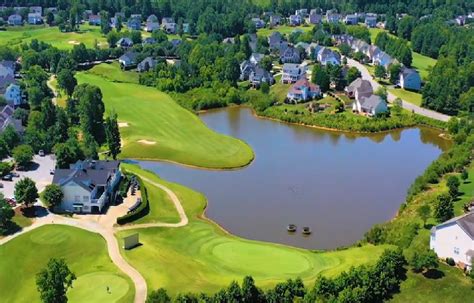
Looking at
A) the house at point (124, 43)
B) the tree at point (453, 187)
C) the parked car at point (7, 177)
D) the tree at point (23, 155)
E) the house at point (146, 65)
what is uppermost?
the tree at point (453, 187)

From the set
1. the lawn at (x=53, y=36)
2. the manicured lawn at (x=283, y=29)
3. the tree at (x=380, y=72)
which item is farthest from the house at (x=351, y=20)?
the lawn at (x=53, y=36)

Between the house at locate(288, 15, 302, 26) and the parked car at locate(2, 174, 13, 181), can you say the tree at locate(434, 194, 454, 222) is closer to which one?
the parked car at locate(2, 174, 13, 181)

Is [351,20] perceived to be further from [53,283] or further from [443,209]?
[53,283]

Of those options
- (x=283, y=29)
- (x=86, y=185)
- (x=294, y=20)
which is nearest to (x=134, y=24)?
(x=283, y=29)

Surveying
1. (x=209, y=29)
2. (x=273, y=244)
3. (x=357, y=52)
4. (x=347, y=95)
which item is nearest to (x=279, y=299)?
(x=273, y=244)

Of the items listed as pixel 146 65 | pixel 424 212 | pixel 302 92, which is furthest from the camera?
pixel 146 65

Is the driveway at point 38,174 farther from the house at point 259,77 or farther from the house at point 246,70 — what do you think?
the house at point 246,70
